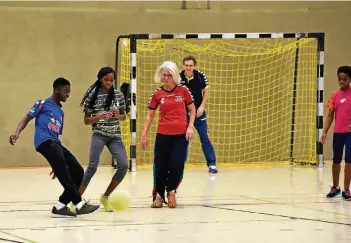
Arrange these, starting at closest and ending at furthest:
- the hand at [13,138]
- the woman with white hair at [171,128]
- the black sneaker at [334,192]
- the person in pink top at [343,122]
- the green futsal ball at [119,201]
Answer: the hand at [13,138] < the green futsal ball at [119,201] < the woman with white hair at [171,128] < the person in pink top at [343,122] < the black sneaker at [334,192]

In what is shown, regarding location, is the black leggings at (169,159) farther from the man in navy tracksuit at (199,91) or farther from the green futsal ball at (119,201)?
the man in navy tracksuit at (199,91)

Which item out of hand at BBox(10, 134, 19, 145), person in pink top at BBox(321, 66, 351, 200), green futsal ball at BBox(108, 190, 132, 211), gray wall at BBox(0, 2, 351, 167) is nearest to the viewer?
hand at BBox(10, 134, 19, 145)

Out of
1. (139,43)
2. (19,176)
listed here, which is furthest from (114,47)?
(19,176)

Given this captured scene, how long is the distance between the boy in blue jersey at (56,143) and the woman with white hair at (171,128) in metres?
0.92

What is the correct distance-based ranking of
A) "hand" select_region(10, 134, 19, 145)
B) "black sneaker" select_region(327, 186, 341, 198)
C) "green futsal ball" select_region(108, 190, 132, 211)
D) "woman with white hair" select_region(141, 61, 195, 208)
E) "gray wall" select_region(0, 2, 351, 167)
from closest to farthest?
"hand" select_region(10, 134, 19, 145) < "green futsal ball" select_region(108, 190, 132, 211) < "woman with white hair" select_region(141, 61, 195, 208) < "black sneaker" select_region(327, 186, 341, 198) < "gray wall" select_region(0, 2, 351, 167)

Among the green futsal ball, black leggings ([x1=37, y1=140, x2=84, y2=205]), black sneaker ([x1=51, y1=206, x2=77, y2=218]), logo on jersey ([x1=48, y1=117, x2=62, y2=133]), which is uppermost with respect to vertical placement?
logo on jersey ([x1=48, y1=117, x2=62, y2=133])

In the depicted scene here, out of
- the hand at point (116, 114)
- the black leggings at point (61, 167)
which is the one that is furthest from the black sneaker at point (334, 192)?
the black leggings at point (61, 167)

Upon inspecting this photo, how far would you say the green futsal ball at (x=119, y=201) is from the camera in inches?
270

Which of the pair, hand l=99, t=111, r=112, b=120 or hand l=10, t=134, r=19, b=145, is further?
hand l=99, t=111, r=112, b=120

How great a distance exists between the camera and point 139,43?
41.4 ft

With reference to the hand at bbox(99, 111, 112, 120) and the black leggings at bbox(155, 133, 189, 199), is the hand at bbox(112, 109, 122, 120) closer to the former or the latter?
the hand at bbox(99, 111, 112, 120)

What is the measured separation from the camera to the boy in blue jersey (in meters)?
6.70

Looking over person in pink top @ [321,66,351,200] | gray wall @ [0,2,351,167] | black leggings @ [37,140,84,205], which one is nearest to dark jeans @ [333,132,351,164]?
person in pink top @ [321,66,351,200]

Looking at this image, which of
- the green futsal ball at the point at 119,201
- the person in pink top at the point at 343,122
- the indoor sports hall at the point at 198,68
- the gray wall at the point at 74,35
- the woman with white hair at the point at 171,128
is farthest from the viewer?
the gray wall at the point at 74,35
